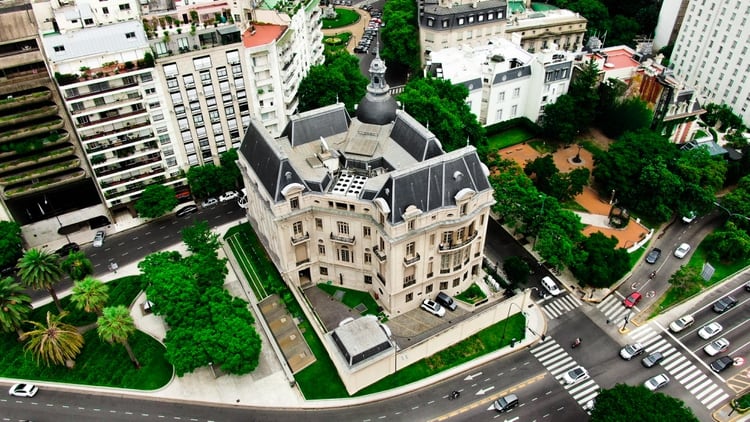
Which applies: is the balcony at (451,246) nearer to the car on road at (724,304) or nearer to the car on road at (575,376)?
the car on road at (575,376)

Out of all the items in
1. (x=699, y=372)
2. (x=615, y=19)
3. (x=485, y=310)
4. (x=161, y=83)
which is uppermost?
(x=161, y=83)

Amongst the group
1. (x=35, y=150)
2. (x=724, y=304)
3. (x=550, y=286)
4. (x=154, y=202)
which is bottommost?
(x=724, y=304)

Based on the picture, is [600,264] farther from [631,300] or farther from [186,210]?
[186,210]

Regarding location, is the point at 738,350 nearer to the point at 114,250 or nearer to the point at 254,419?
the point at 254,419

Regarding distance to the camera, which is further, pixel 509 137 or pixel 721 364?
pixel 509 137

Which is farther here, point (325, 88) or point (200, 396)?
point (325, 88)

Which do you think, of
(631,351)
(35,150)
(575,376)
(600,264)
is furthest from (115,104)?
(631,351)

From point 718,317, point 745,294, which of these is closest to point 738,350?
point 718,317
